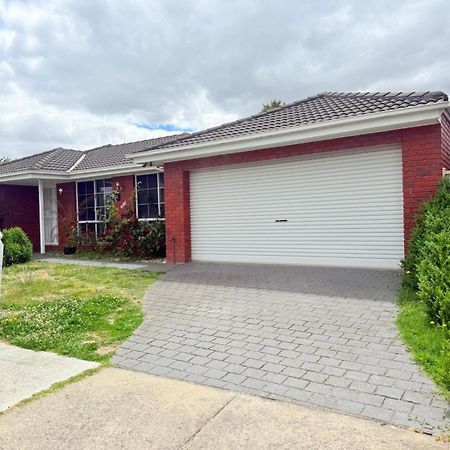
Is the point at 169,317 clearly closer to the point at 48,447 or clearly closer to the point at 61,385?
the point at 61,385

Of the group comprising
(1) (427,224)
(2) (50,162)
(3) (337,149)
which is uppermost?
(2) (50,162)

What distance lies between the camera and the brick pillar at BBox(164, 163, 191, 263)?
11430mm

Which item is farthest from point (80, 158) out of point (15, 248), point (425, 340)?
point (425, 340)

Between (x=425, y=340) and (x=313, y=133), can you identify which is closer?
(x=425, y=340)

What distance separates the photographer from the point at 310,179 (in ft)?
31.7

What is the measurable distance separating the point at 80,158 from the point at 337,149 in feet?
43.0

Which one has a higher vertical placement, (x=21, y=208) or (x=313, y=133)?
(x=313, y=133)

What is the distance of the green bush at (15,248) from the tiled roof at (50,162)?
10.1 feet

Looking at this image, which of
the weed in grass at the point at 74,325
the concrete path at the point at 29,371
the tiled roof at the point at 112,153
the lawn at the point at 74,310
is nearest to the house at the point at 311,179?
the lawn at the point at 74,310

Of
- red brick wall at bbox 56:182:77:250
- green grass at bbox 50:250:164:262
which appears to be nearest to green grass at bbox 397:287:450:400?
green grass at bbox 50:250:164:262

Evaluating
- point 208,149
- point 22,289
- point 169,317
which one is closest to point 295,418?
point 169,317

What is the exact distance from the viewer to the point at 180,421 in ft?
10.5

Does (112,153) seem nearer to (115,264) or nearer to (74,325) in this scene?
(115,264)

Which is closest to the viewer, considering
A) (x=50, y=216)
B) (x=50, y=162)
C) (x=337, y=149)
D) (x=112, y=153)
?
(x=337, y=149)
